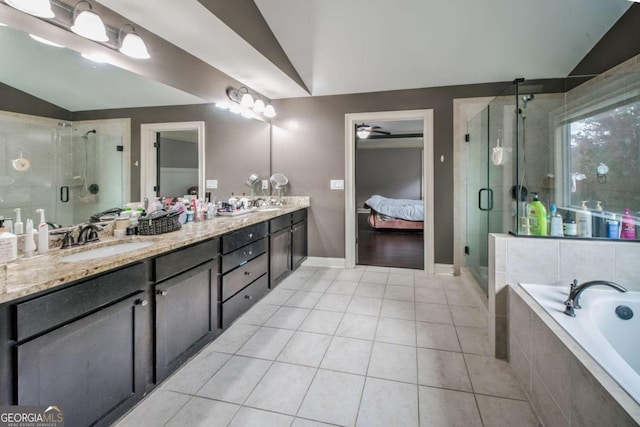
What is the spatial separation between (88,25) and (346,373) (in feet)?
7.93

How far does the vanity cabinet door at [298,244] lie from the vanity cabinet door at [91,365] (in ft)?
7.17

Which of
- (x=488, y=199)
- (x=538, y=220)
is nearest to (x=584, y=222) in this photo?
(x=538, y=220)

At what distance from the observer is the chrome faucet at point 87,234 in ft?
5.44

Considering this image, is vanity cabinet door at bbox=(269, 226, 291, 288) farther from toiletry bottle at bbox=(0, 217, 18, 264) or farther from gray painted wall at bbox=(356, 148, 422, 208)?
gray painted wall at bbox=(356, 148, 422, 208)

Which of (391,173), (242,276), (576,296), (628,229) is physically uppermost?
(391,173)

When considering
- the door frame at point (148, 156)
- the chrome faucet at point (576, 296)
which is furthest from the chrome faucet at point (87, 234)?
the chrome faucet at point (576, 296)

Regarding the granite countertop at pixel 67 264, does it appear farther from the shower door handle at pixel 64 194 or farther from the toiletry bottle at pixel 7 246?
the shower door handle at pixel 64 194

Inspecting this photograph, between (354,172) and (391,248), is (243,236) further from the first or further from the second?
(391,248)

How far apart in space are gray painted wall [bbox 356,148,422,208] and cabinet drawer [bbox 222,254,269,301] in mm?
7136

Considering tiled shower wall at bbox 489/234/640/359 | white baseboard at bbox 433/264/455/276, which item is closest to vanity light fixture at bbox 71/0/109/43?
tiled shower wall at bbox 489/234/640/359

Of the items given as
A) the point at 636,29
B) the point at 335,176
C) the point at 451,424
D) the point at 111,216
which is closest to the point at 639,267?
the point at 451,424

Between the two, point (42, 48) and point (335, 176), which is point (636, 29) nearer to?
point (335, 176)

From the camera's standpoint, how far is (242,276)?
2.42 meters

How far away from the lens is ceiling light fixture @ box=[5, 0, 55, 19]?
1.33 m
